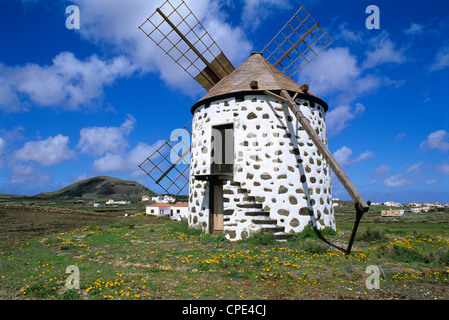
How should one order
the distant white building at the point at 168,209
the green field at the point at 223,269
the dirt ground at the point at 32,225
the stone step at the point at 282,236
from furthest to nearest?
the distant white building at the point at 168,209, the dirt ground at the point at 32,225, the stone step at the point at 282,236, the green field at the point at 223,269

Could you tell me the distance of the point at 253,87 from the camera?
36.8 feet

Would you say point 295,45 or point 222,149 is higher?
point 295,45

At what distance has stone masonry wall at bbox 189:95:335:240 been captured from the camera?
10273mm

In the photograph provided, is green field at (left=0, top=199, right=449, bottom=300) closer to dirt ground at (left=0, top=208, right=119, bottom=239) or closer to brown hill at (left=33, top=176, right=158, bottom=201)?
dirt ground at (left=0, top=208, right=119, bottom=239)

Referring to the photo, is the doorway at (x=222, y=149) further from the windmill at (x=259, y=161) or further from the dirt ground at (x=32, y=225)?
the dirt ground at (x=32, y=225)

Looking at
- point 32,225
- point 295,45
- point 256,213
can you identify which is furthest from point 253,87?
point 32,225

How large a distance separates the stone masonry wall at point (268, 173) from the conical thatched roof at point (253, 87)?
27cm

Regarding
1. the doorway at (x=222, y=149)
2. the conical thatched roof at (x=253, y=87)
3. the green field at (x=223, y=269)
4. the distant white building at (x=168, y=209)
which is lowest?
the distant white building at (x=168, y=209)

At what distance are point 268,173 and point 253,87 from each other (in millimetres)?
3417

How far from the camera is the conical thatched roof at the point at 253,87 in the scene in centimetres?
1137

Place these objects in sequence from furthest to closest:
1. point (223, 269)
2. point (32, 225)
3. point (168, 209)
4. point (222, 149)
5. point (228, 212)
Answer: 1. point (168, 209)
2. point (32, 225)
3. point (222, 149)
4. point (228, 212)
5. point (223, 269)

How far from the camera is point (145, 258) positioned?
305 inches

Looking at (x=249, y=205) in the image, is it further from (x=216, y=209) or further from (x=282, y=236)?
(x=216, y=209)

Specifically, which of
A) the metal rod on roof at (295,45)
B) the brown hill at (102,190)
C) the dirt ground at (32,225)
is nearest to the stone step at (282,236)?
the metal rod on roof at (295,45)
